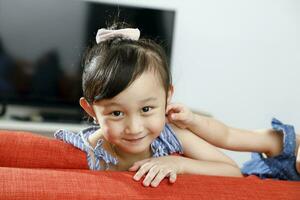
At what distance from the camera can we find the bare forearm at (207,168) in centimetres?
108

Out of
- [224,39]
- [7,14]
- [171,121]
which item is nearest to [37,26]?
[7,14]

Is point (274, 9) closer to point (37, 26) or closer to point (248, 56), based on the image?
point (248, 56)

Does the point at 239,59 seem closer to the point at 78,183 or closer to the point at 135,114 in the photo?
the point at 135,114

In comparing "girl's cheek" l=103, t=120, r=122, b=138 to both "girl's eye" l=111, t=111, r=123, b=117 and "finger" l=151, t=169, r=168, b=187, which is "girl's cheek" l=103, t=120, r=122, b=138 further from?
"finger" l=151, t=169, r=168, b=187

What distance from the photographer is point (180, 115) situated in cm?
117

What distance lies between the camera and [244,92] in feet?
12.1

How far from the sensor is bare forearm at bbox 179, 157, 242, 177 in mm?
1082

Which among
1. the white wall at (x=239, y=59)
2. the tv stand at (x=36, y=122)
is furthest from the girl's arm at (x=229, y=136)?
the white wall at (x=239, y=59)

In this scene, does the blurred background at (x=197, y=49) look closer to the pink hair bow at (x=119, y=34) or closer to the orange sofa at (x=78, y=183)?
the pink hair bow at (x=119, y=34)

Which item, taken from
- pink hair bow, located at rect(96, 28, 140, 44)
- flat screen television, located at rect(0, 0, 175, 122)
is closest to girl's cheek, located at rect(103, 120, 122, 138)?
pink hair bow, located at rect(96, 28, 140, 44)

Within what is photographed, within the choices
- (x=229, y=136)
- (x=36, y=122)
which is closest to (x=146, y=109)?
(x=229, y=136)

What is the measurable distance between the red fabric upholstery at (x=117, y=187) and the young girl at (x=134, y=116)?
16cm

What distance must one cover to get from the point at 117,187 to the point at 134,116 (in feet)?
1.12

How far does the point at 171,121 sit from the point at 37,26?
2.43 metres
